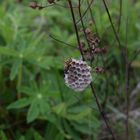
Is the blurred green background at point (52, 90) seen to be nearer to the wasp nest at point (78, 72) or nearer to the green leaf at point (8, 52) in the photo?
the green leaf at point (8, 52)

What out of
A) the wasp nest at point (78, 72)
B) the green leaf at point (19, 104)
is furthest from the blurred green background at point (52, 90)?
the wasp nest at point (78, 72)

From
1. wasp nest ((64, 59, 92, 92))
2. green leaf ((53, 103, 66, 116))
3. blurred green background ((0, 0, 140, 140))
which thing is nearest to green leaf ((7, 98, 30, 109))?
blurred green background ((0, 0, 140, 140))

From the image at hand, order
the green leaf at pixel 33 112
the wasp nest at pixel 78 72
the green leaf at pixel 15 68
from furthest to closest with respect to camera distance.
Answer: the green leaf at pixel 15 68 < the green leaf at pixel 33 112 < the wasp nest at pixel 78 72

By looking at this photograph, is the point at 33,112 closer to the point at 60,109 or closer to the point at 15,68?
the point at 60,109

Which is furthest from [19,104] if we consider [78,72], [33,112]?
[78,72]

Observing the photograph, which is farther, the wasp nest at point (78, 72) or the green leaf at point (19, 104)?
the green leaf at point (19, 104)

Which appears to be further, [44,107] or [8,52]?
[8,52]

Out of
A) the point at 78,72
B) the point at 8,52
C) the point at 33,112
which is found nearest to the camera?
the point at 78,72
